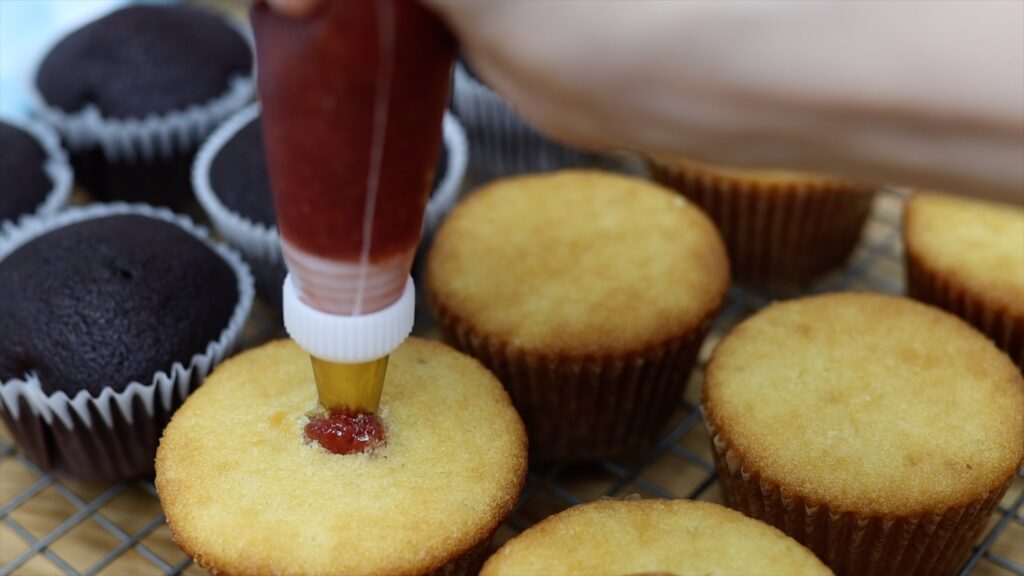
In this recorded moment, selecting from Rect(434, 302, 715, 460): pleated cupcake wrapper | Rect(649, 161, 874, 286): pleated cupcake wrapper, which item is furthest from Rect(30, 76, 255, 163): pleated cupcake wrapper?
Rect(649, 161, 874, 286): pleated cupcake wrapper

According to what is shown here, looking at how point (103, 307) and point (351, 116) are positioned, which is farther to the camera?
point (103, 307)

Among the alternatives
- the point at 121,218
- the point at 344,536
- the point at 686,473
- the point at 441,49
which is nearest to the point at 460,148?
the point at 121,218

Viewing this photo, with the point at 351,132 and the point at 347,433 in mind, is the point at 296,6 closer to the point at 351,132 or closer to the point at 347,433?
the point at 351,132

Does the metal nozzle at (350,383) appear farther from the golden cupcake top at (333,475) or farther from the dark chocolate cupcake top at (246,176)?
the dark chocolate cupcake top at (246,176)

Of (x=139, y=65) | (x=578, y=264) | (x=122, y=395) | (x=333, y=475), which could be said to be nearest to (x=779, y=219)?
(x=578, y=264)

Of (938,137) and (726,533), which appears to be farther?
(726,533)

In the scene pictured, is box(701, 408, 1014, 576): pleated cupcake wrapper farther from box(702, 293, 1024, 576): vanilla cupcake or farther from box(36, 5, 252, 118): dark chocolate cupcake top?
box(36, 5, 252, 118): dark chocolate cupcake top

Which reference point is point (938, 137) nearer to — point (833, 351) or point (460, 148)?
point (833, 351)
